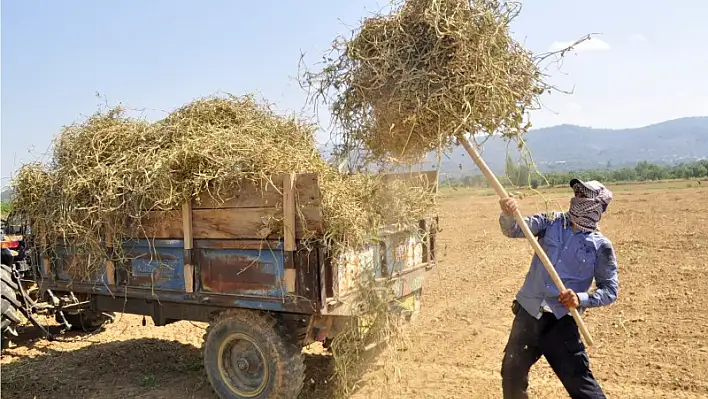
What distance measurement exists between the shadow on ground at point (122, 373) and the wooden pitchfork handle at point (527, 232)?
2240 millimetres

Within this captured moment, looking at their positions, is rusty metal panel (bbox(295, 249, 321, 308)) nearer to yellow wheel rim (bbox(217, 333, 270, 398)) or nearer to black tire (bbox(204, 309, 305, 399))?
black tire (bbox(204, 309, 305, 399))

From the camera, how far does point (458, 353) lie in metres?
5.50

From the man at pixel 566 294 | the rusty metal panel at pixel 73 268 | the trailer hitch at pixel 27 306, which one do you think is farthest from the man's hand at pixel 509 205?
the trailer hitch at pixel 27 306

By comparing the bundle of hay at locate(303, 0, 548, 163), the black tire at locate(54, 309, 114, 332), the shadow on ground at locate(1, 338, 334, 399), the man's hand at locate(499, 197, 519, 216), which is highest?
the bundle of hay at locate(303, 0, 548, 163)

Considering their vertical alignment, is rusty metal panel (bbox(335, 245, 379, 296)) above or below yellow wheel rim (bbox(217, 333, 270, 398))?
above

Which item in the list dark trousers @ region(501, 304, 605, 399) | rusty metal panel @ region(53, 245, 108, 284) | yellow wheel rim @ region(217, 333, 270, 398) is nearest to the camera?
dark trousers @ region(501, 304, 605, 399)

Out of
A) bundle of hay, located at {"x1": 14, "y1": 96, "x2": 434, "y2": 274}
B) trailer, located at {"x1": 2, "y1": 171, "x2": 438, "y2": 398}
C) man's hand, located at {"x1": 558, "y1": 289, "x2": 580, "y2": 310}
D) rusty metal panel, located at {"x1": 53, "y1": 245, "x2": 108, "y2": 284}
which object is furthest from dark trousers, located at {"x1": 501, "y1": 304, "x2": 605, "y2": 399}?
rusty metal panel, located at {"x1": 53, "y1": 245, "x2": 108, "y2": 284}

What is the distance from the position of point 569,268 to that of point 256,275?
2198mm

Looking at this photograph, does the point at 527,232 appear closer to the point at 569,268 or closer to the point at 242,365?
the point at 569,268

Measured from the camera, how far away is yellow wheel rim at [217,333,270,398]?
4342mm

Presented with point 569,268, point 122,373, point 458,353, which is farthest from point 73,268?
point 569,268

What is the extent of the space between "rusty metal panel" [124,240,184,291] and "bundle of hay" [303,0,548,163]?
1846 millimetres

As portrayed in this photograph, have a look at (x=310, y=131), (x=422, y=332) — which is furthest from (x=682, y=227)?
(x=310, y=131)

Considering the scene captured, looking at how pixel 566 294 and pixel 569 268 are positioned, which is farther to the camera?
pixel 569 268
